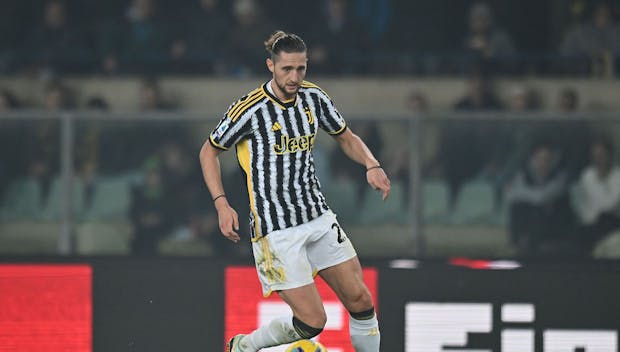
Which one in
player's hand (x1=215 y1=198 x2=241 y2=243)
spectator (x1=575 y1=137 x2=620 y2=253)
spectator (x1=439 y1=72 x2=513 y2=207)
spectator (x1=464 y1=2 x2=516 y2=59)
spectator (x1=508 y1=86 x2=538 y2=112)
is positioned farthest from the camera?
spectator (x1=464 y1=2 x2=516 y2=59)

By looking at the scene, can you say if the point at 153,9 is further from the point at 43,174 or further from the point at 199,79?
the point at 43,174

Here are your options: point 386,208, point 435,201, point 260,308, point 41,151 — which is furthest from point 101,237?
point 260,308

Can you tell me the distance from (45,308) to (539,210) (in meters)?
3.83

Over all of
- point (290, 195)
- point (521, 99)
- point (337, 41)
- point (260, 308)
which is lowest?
point (260, 308)

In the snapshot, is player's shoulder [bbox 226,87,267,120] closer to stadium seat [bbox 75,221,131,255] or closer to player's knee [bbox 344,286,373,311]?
player's knee [bbox 344,286,373,311]

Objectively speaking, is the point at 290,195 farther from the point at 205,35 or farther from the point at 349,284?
the point at 205,35

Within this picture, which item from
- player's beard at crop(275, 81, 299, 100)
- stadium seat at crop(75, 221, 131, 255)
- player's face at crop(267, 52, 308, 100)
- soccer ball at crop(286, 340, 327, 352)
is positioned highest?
player's face at crop(267, 52, 308, 100)

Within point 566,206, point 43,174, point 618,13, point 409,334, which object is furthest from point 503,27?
point 409,334

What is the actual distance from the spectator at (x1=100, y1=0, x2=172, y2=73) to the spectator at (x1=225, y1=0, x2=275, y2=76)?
657mm

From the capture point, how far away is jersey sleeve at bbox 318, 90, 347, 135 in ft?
21.9

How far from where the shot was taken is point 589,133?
9539mm

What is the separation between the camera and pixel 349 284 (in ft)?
21.6

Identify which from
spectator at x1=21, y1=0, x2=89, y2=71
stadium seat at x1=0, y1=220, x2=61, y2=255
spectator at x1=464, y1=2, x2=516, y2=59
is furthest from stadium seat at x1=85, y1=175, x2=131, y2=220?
spectator at x1=464, y1=2, x2=516, y2=59

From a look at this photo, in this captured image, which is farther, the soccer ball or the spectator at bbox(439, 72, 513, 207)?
the spectator at bbox(439, 72, 513, 207)
